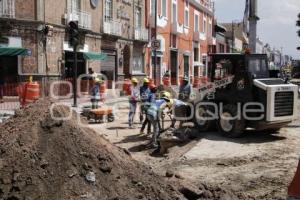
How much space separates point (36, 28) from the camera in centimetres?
2461

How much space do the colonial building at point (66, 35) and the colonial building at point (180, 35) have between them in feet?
5.97

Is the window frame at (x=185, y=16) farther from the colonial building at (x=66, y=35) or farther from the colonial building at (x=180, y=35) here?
the colonial building at (x=66, y=35)

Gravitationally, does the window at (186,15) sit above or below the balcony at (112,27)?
above

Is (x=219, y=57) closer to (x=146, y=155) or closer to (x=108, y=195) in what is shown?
(x=146, y=155)

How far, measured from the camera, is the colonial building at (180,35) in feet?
134

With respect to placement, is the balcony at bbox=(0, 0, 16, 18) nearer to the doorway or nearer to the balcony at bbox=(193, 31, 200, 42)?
the doorway

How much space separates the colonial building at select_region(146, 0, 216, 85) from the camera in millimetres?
40750

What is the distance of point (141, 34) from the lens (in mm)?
37500

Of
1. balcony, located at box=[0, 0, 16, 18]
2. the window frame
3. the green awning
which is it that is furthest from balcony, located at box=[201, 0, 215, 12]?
balcony, located at box=[0, 0, 16, 18]

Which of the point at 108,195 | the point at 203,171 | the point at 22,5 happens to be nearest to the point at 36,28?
the point at 22,5

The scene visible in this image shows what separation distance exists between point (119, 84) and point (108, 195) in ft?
82.8

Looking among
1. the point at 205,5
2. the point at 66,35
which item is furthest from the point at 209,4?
the point at 66,35

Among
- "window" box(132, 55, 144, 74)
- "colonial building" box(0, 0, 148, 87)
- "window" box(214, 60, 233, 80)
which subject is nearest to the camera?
"window" box(214, 60, 233, 80)

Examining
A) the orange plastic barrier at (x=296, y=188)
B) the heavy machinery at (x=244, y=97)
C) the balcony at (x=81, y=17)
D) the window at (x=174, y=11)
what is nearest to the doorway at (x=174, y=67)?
the window at (x=174, y=11)
